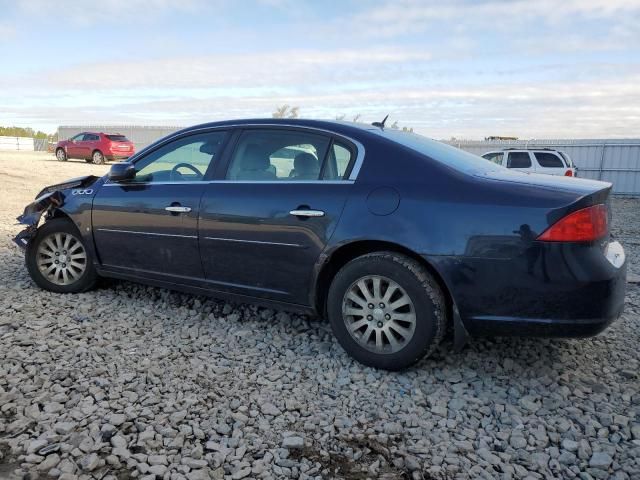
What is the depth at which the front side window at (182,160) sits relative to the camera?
411 centimetres

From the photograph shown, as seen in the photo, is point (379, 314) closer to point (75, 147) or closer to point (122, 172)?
point (122, 172)

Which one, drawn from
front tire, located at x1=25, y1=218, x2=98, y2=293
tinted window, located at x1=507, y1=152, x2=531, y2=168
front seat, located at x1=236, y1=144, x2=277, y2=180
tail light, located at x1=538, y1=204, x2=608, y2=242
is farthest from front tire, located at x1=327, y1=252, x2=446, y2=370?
tinted window, located at x1=507, y1=152, x2=531, y2=168

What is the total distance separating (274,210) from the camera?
3.60 meters

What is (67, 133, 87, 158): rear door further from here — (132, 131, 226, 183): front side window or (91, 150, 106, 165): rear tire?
(132, 131, 226, 183): front side window

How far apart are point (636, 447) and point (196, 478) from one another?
7.00 feet

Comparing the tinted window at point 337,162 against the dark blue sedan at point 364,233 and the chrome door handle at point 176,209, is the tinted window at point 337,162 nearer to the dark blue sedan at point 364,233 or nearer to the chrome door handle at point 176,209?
the dark blue sedan at point 364,233

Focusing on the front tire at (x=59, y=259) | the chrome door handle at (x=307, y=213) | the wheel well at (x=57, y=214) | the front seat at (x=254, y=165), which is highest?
the front seat at (x=254, y=165)

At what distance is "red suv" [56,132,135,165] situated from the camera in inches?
1036

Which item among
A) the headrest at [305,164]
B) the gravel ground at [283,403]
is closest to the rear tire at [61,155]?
the gravel ground at [283,403]

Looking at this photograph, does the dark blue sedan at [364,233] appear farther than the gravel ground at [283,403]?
Yes

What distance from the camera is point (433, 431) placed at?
9.10 feet

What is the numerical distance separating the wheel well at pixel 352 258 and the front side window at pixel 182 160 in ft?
4.19

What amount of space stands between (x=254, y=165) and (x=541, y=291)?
2148 millimetres

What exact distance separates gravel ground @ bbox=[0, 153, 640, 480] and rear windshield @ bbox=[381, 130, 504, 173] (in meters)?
1.28
